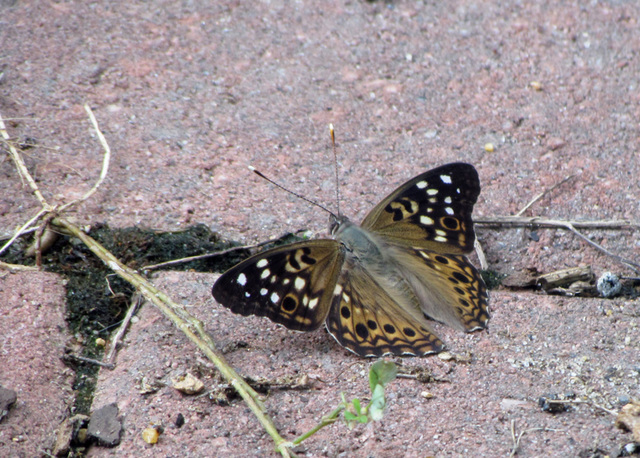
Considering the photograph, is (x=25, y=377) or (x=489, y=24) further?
(x=489, y=24)

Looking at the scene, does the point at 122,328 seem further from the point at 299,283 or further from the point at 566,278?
the point at 566,278

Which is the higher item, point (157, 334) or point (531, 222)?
point (531, 222)

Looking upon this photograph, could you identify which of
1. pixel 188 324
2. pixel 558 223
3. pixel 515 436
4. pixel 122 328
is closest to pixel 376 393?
pixel 515 436

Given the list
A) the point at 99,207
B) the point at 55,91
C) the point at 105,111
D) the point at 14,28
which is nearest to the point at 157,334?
the point at 99,207

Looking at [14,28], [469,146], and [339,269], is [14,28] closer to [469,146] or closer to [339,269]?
[339,269]

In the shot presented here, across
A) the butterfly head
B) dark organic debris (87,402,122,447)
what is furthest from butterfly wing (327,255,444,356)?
dark organic debris (87,402,122,447)

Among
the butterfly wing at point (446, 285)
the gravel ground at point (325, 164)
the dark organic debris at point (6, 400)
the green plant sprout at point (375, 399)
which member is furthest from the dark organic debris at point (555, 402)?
the dark organic debris at point (6, 400)

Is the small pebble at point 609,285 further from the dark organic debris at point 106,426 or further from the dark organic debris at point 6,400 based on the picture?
the dark organic debris at point 6,400
